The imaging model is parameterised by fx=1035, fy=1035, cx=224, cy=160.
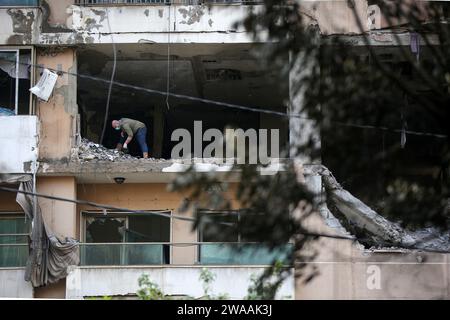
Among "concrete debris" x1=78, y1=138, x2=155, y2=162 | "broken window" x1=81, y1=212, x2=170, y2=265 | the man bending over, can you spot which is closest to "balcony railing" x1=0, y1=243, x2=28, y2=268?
"broken window" x1=81, y1=212, x2=170, y2=265

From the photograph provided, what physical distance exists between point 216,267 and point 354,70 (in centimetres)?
1175

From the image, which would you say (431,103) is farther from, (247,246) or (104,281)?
(104,281)

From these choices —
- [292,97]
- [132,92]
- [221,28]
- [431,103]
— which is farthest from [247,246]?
[132,92]

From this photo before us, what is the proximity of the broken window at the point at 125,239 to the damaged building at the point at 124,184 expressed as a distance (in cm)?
2

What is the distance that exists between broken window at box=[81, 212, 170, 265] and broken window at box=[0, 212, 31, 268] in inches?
47.8

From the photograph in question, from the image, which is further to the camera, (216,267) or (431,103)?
(216,267)

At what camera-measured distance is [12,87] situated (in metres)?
20.5

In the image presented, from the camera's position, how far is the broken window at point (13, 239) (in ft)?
65.5

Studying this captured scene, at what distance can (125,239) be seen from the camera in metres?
20.8

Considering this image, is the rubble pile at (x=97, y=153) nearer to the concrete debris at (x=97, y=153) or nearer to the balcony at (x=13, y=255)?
the concrete debris at (x=97, y=153)

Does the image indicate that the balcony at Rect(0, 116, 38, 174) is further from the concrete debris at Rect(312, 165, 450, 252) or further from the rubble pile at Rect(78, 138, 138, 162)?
the concrete debris at Rect(312, 165, 450, 252)

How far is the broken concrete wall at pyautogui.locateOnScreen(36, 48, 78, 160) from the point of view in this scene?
66.2 ft

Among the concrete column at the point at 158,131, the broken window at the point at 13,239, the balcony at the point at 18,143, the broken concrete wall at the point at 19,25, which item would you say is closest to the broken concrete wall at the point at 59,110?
the balcony at the point at 18,143
